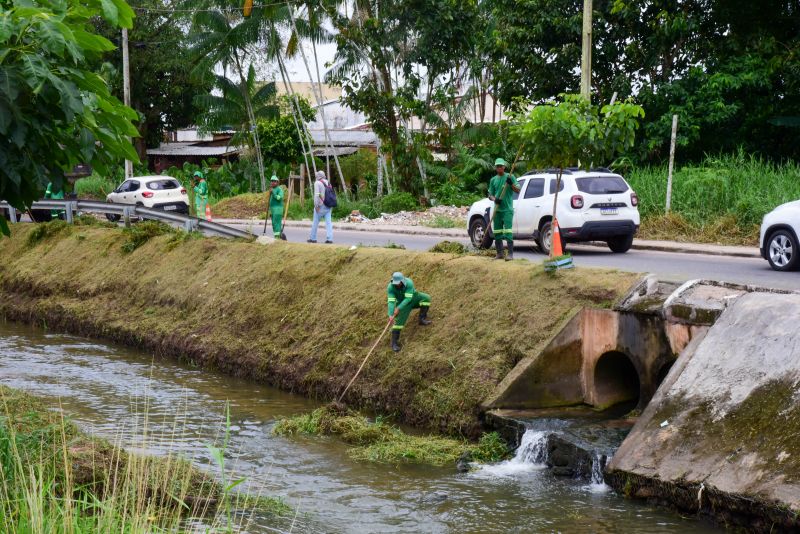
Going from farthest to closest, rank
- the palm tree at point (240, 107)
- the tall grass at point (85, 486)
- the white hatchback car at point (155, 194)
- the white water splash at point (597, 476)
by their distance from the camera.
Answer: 1. the palm tree at point (240, 107)
2. the white hatchback car at point (155, 194)
3. the white water splash at point (597, 476)
4. the tall grass at point (85, 486)

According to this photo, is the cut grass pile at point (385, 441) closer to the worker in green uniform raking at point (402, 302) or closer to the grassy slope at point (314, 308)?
the grassy slope at point (314, 308)

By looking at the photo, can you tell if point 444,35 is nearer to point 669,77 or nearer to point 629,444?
point 669,77

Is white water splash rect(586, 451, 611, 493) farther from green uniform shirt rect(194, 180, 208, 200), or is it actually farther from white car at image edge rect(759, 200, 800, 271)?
green uniform shirt rect(194, 180, 208, 200)

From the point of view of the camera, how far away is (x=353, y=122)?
57906 mm

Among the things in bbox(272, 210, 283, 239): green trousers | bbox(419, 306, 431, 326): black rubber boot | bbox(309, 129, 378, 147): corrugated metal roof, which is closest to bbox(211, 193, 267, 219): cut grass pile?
bbox(309, 129, 378, 147): corrugated metal roof

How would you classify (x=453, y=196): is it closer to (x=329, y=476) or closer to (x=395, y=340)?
Answer: (x=395, y=340)

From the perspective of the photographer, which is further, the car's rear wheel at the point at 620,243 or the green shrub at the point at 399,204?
the green shrub at the point at 399,204

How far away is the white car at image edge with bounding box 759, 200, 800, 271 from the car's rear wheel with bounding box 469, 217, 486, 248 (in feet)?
22.6

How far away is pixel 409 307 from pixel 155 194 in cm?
2269

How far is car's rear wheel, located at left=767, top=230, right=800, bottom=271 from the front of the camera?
1675 centimetres

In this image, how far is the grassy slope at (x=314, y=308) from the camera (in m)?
13.0

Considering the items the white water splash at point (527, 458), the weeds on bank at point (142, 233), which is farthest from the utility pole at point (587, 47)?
the white water splash at point (527, 458)

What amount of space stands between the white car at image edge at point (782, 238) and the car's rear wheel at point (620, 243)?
4.29 metres

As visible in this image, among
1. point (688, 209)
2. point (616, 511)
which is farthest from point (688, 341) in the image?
point (688, 209)
